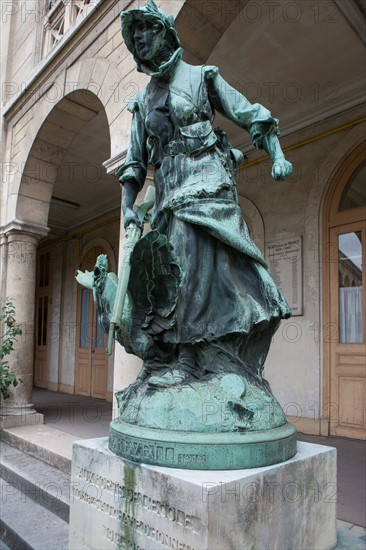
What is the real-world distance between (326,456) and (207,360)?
64cm

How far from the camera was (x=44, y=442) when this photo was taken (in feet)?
16.3

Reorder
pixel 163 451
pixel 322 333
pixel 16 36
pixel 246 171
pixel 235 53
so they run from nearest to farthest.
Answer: pixel 163 451 < pixel 235 53 < pixel 322 333 < pixel 246 171 < pixel 16 36

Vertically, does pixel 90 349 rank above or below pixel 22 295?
below

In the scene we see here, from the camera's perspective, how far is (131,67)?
170 inches

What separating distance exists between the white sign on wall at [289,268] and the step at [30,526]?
3.86 meters

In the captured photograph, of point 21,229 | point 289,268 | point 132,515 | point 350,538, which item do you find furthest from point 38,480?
point 289,268

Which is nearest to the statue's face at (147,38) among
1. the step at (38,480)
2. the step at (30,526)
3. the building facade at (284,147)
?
the building facade at (284,147)

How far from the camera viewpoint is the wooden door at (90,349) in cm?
1019

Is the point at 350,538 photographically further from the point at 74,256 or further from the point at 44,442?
the point at 74,256

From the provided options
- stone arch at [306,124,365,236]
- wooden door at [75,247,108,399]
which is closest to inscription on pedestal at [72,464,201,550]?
stone arch at [306,124,365,236]

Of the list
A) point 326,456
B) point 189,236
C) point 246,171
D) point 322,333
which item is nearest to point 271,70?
point 246,171

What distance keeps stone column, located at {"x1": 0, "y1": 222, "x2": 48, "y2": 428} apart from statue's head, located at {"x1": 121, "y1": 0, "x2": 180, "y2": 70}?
4667 millimetres

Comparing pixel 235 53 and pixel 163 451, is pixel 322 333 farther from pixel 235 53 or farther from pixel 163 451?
pixel 163 451

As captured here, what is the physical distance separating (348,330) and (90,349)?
636 centimetres
